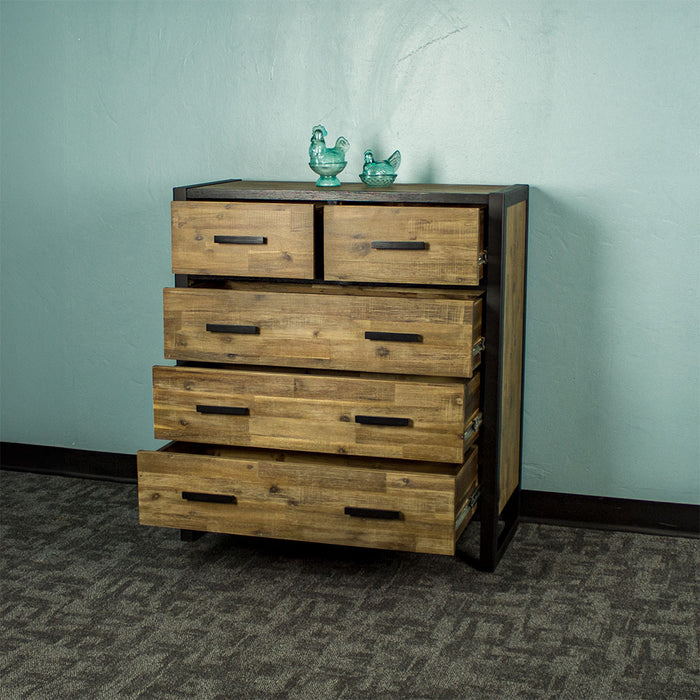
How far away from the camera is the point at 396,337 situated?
7.52ft

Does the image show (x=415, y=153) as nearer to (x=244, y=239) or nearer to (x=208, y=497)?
(x=244, y=239)

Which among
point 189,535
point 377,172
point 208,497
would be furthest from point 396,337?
point 189,535

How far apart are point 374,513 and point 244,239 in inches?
29.0

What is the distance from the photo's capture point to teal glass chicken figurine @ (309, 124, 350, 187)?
2.54m

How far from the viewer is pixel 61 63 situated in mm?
2998

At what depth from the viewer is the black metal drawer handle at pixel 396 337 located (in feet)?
7.48

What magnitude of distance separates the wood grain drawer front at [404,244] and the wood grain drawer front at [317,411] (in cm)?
26

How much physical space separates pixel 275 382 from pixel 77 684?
82 centimetres

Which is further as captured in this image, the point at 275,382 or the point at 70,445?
the point at 70,445

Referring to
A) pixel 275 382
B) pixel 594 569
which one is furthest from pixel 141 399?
pixel 594 569

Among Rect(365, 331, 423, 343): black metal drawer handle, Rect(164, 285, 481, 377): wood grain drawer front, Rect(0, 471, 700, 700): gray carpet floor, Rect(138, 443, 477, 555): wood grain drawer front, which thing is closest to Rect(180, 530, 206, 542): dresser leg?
Rect(0, 471, 700, 700): gray carpet floor

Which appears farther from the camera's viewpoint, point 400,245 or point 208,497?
point 208,497

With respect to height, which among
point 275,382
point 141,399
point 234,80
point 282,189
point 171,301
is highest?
point 234,80

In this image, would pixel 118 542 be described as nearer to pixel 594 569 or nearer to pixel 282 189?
pixel 282 189
